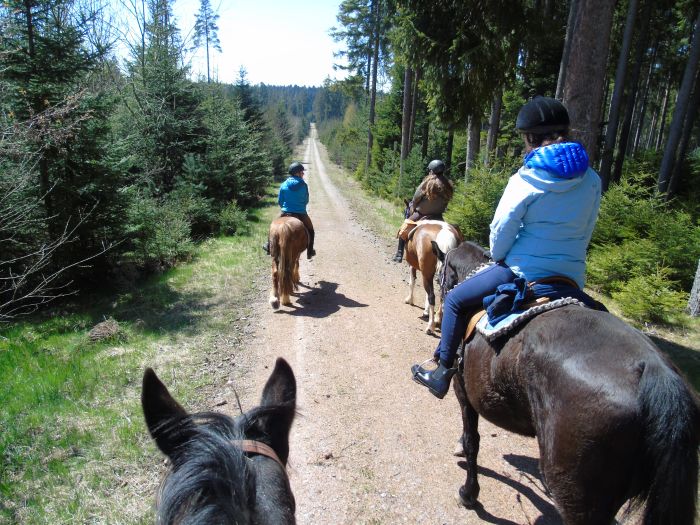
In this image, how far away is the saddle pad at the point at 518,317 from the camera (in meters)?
2.64

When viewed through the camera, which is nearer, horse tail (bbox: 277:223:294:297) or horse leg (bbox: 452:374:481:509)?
horse leg (bbox: 452:374:481:509)

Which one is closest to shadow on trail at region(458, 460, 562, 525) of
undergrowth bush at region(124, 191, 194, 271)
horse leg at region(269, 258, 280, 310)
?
horse leg at region(269, 258, 280, 310)

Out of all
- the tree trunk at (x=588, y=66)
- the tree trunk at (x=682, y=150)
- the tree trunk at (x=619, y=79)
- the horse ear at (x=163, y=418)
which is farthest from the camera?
the tree trunk at (x=619, y=79)

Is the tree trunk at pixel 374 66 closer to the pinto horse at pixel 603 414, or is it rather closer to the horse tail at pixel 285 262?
the horse tail at pixel 285 262

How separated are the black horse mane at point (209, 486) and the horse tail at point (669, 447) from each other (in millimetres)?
Answer: 1806

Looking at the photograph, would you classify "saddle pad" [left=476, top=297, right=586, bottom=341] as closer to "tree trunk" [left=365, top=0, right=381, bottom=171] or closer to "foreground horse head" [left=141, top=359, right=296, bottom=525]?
"foreground horse head" [left=141, top=359, right=296, bottom=525]

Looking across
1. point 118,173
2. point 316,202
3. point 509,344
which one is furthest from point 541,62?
point 509,344

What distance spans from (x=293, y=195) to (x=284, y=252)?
1436 mm

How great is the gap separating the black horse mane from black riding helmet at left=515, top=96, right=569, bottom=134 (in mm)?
2639

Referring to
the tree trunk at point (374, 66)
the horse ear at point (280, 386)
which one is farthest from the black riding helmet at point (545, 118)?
the tree trunk at point (374, 66)

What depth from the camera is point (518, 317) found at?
8.80 feet

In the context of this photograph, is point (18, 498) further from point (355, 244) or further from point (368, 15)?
point (368, 15)

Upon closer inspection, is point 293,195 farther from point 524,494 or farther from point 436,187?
point 524,494

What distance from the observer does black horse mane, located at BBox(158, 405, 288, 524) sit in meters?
1.25
